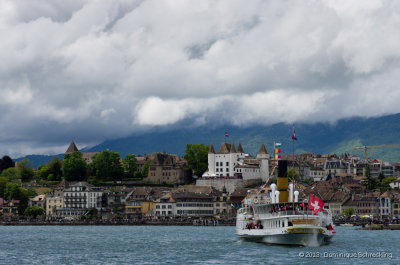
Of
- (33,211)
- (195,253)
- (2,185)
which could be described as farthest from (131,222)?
(195,253)

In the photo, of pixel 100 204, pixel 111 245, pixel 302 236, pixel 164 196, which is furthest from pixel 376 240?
pixel 100 204

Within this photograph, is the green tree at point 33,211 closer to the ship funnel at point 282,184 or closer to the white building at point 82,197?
the white building at point 82,197

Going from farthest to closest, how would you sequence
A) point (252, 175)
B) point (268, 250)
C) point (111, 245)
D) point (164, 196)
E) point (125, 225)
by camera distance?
point (252, 175), point (164, 196), point (125, 225), point (111, 245), point (268, 250)

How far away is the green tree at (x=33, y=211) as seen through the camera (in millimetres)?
174750

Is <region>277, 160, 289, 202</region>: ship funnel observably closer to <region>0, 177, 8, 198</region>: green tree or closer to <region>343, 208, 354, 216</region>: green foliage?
<region>343, 208, 354, 216</region>: green foliage

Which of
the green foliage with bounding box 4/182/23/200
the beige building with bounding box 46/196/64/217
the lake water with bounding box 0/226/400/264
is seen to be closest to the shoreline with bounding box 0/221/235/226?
the beige building with bounding box 46/196/64/217

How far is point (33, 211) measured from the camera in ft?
575

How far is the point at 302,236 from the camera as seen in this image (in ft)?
236

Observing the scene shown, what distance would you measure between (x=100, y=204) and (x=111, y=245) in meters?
96.7

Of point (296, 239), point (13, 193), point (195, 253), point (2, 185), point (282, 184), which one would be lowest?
point (195, 253)

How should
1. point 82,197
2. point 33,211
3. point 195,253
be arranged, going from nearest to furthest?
point 195,253 → point 33,211 → point 82,197

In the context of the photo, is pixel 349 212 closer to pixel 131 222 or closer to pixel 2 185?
pixel 131 222

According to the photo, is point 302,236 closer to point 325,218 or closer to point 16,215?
point 325,218

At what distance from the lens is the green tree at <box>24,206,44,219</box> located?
573 feet
